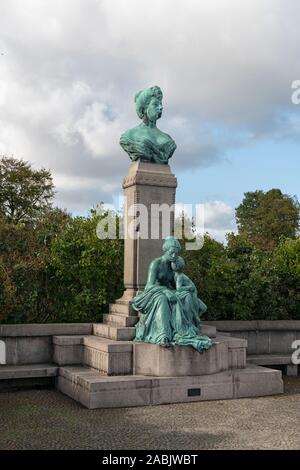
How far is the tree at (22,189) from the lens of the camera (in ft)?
115

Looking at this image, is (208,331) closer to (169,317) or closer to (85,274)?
(169,317)

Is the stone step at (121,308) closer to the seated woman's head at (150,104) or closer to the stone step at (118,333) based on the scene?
the stone step at (118,333)

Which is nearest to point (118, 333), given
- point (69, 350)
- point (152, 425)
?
point (69, 350)

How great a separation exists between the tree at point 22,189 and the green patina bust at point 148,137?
23757 mm

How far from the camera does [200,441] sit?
633 centimetres

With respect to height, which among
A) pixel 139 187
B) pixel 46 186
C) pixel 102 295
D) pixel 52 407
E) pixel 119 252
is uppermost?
pixel 46 186

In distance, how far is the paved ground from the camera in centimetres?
625

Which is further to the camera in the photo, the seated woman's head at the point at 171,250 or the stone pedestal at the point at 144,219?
the stone pedestal at the point at 144,219

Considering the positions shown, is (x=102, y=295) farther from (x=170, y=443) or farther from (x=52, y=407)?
(x=170, y=443)

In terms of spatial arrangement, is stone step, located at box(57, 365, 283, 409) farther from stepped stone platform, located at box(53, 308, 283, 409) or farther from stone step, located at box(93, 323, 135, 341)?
stone step, located at box(93, 323, 135, 341)

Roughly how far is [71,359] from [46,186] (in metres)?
28.3

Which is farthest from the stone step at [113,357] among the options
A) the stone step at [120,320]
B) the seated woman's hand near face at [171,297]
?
the seated woman's hand near face at [171,297]
